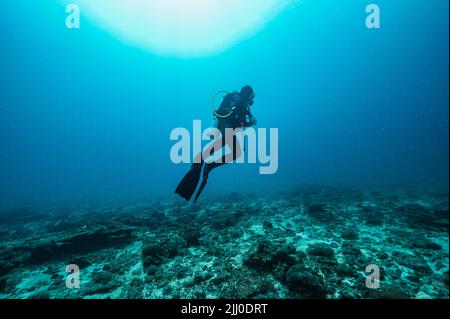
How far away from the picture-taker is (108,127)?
168 m

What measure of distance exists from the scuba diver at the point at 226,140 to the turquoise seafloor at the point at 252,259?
2.21 metres

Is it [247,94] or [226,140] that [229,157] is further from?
[247,94]

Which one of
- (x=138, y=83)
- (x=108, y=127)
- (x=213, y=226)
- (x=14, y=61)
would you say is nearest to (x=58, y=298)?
(x=213, y=226)

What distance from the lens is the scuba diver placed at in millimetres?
7391

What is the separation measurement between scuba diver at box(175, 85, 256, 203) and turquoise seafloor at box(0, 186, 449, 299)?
2.21 metres

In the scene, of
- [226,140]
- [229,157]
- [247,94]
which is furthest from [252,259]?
[247,94]

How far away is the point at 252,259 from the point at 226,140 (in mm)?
3834

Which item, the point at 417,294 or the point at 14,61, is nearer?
the point at 417,294

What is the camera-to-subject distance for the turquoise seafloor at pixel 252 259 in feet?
16.5

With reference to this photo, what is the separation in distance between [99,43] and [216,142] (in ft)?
282

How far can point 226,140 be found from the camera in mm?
7539

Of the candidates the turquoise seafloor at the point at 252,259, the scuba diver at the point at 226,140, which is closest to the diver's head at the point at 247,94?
the scuba diver at the point at 226,140

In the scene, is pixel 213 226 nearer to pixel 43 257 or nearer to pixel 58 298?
pixel 58 298

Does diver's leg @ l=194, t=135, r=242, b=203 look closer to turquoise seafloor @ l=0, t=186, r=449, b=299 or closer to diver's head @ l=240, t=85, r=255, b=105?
diver's head @ l=240, t=85, r=255, b=105
